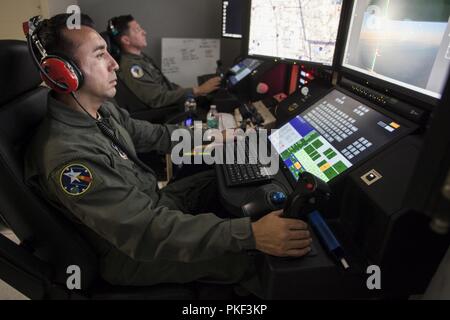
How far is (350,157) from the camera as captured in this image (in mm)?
789

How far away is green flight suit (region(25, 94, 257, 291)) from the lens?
755 mm

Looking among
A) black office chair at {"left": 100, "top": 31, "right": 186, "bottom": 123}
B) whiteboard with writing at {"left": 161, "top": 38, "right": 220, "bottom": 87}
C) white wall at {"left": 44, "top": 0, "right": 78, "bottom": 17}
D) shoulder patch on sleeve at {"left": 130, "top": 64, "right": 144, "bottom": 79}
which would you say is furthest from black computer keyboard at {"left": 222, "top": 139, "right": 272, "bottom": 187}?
whiteboard with writing at {"left": 161, "top": 38, "right": 220, "bottom": 87}

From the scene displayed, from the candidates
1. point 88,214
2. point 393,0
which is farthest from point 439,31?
point 88,214

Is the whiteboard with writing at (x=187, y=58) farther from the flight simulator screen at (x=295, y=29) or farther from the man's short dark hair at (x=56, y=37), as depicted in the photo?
the man's short dark hair at (x=56, y=37)

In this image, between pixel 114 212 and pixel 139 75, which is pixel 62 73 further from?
pixel 139 75

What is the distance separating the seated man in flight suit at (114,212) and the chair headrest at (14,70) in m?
0.07

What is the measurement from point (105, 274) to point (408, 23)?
108cm

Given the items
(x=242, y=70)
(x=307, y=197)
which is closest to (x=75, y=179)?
(x=307, y=197)

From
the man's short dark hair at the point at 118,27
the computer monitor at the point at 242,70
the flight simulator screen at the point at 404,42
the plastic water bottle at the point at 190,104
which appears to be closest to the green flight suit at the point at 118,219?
the flight simulator screen at the point at 404,42

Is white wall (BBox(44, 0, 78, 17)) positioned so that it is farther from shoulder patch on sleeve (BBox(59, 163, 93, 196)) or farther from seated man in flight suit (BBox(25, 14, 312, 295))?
shoulder patch on sleeve (BBox(59, 163, 93, 196))

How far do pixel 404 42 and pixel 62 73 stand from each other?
3.04 feet

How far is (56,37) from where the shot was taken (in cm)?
90

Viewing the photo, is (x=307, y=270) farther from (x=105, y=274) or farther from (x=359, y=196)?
(x=105, y=274)

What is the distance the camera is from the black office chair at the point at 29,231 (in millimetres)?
760
